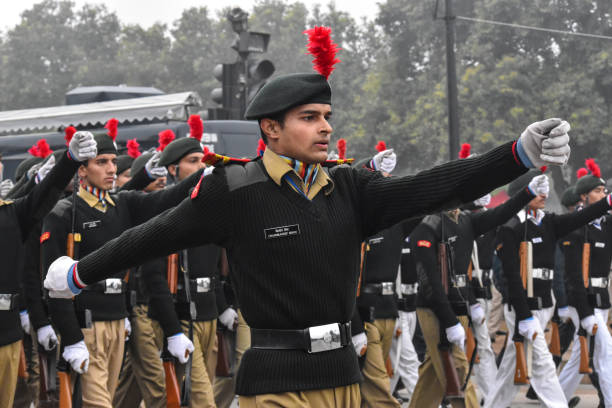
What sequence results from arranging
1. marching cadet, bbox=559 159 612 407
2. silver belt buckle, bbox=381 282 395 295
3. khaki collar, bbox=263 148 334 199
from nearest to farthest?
1. khaki collar, bbox=263 148 334 199
2. silver belt buckle, bbox=381 282 395 295
3. marching cadet, bbox=559 159 612 407

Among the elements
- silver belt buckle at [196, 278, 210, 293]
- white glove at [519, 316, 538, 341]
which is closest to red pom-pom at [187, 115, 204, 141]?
silver belt buckle at [196, 278, 210, 293]

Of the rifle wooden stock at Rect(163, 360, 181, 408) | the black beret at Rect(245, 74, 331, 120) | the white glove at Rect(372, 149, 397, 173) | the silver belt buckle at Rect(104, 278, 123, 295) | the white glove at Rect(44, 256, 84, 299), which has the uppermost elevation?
the black beret at Rect(245, 74, 331, 120)

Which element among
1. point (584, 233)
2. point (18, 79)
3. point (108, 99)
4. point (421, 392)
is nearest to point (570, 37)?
point (108, 99)

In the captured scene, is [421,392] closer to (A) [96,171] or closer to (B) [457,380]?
(B) [457,380]

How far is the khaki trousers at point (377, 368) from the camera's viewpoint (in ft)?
24.9

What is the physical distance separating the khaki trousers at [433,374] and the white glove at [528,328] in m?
0.66

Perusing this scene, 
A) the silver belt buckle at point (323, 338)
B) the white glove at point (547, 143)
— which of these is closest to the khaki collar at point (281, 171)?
the silver belt buckle at point (323, 338)

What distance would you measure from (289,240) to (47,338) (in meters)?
3.69

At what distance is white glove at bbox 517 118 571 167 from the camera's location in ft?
10.2

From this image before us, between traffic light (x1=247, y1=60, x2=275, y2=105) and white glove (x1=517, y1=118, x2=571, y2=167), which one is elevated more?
traffic light (x1=247, y1=60, x2=275, y2=105)

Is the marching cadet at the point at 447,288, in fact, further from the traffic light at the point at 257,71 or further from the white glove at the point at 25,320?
the traffic light at the point at 257,71

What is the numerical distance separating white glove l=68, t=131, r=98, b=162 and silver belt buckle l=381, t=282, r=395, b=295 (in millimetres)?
3518

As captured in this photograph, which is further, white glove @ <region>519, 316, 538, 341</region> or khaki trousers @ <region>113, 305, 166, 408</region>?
white glove @ <region>519, 316, 538, 341</region>

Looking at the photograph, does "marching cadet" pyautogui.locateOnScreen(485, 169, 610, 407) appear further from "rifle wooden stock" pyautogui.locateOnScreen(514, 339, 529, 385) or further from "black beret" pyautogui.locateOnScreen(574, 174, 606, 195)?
"black beret" pyautogui.locateOnScreen(574, 174, 606, 195)
